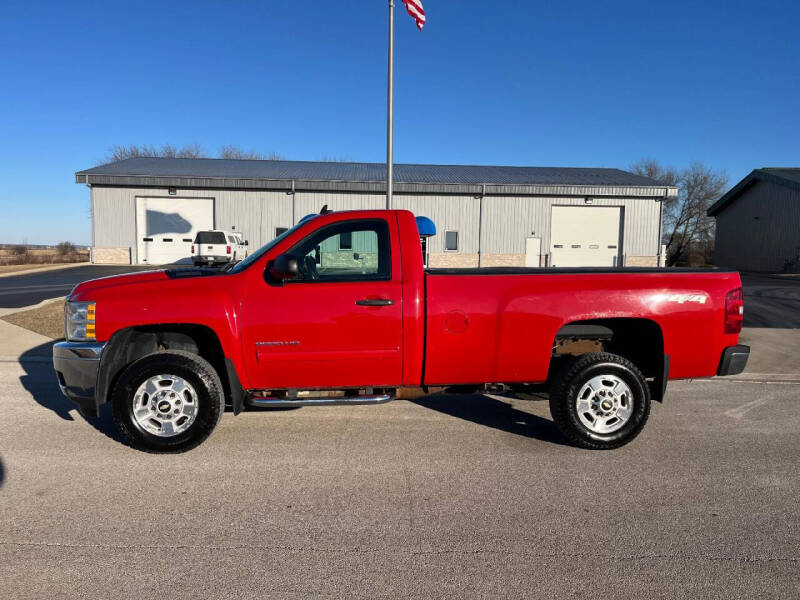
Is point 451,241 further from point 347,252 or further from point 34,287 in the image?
point 347,252

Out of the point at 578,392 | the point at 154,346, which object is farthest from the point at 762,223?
the point at 154,346

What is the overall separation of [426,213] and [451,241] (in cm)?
207

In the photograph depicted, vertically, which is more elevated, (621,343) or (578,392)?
(621,343)

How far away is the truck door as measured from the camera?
13.7 ft

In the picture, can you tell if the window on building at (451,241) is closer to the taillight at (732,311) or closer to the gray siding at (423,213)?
the gray siding at (423,213)

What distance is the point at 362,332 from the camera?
4.21 m

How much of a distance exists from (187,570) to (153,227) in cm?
2855

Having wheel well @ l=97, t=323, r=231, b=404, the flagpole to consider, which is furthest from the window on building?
wheel well @ l=97, t=323, r=231, b=404

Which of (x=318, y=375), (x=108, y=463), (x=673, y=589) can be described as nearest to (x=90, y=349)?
(x=108, y=463)

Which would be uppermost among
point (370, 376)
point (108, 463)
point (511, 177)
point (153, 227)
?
point (511, 177)

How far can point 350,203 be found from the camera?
2823cm

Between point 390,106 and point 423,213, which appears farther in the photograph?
point 423,213

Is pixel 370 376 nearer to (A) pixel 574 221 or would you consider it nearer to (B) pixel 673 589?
(B) pixel 673 589

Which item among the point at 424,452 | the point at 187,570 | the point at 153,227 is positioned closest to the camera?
the point at 187,570
